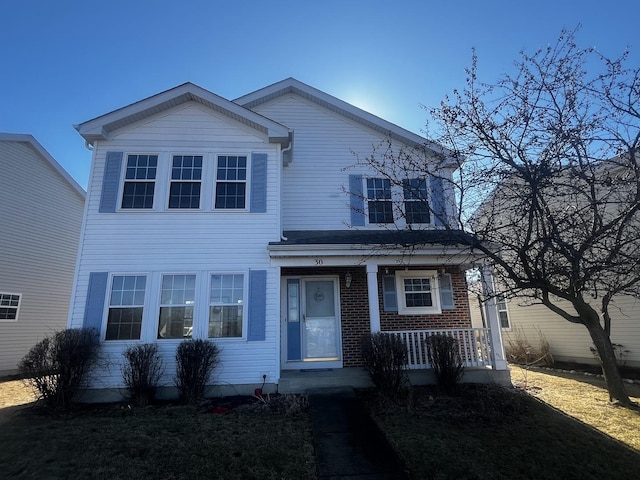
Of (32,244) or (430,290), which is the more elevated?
(32,244)

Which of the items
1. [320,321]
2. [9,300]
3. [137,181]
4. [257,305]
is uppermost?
[137,181]

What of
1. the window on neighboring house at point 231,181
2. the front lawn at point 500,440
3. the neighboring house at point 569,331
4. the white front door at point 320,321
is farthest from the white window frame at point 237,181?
the neighboring house at point 569,331

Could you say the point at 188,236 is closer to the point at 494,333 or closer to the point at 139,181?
the point at 139,181

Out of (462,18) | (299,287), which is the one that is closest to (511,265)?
(299,287)

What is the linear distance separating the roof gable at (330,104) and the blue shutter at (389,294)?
4327 mm

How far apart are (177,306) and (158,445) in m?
3.53

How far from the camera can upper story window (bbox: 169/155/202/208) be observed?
8.74m

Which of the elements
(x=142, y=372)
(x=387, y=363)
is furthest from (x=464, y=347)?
(x=142, y=372)

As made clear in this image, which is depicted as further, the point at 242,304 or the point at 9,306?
the point at 9,306

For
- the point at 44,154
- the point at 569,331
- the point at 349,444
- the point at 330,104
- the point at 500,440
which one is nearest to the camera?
the point at 349,444

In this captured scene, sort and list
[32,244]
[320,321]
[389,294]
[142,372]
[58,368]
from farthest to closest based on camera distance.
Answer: [32,244]
[389,294]
[320,321]
[142,372]
[58,368]

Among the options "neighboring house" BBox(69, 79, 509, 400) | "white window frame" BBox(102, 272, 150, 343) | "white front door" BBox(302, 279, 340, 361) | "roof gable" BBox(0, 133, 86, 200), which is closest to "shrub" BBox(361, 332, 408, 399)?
"neighboring house" BBox(69, 79, 509, 400)

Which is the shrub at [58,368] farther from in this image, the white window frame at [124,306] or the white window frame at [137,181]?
the white window frame at [137,181]

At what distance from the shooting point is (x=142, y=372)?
7.23m
